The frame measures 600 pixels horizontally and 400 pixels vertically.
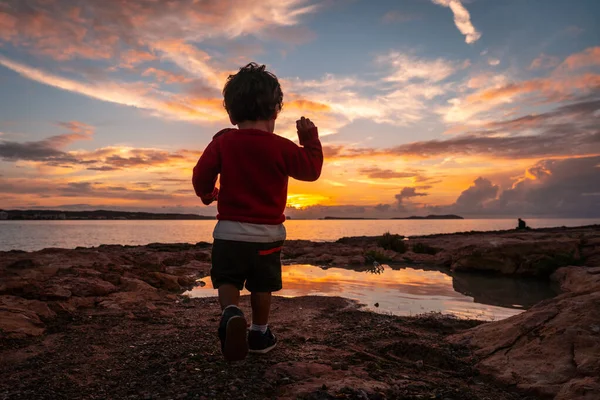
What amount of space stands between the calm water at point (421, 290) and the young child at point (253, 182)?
326 cm

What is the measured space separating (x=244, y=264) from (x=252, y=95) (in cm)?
140

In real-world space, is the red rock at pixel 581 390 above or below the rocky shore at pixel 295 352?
above

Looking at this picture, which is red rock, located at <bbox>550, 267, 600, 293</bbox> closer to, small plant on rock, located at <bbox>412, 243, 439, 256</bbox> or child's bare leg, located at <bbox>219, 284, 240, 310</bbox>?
small plant on rock, located at <bbox>412, 243, 439, 256</bbox>

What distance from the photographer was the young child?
3188mm

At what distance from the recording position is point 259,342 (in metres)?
3.26

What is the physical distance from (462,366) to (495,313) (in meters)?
3.56

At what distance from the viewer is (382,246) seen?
60.8 ft

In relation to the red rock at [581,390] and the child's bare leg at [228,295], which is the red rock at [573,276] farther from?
the child's bare leg at [228,295]

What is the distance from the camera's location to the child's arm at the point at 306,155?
3324 mm

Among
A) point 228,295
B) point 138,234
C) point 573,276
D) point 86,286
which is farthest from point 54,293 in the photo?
point 138,234

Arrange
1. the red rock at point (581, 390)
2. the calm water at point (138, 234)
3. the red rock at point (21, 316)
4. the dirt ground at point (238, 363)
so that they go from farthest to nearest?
the calm water at point (138, 234), the red rock at point (21, 316), the dirt ground at point (238, 363), the red rock at point (581, 390)

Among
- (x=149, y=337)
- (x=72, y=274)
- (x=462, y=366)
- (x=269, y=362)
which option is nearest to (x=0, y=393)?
(x=149, y=337)

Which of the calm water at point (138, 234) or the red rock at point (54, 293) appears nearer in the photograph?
the red rock at point (54, 293)

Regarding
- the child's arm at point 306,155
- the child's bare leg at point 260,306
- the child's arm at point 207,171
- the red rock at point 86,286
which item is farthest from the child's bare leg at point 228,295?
the red rock at point 86,286
